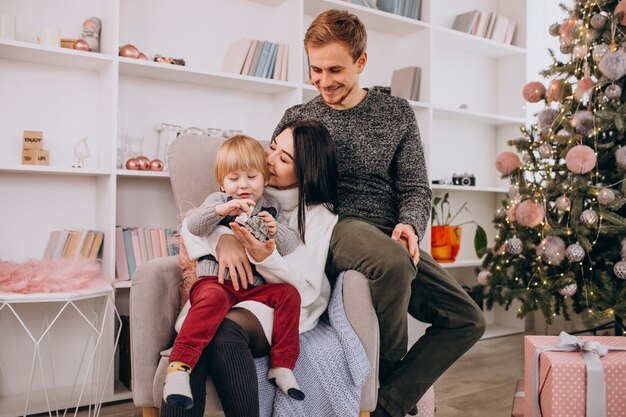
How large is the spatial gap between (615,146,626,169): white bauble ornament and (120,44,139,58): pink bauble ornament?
2.06m

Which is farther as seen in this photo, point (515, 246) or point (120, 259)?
point (515, 246)

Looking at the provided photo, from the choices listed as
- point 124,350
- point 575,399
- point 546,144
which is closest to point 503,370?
point 546,144

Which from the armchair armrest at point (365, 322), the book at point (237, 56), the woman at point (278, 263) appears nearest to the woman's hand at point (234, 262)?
the woman at point (278, 263)

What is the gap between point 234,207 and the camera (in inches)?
61.4

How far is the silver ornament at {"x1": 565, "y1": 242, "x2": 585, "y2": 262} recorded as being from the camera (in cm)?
273

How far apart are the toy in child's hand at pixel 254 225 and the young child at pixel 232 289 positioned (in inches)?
0.9

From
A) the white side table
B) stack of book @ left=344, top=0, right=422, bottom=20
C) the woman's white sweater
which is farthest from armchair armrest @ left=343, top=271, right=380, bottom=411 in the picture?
stack of book @ left=344, top=0, right=422, bottom=20

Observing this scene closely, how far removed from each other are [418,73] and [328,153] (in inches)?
75.3

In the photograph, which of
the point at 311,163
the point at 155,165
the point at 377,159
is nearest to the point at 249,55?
the point at 155,165

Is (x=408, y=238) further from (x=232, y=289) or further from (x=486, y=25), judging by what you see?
(x=486, y=25)

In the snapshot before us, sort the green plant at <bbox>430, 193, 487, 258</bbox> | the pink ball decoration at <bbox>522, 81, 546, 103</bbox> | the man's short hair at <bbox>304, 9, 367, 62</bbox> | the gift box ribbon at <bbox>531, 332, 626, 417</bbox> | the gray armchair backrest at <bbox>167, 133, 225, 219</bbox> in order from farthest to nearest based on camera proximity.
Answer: the green plant at <bbox>430, 193, 487, 258</bbox> → the pink ball decoration at <bbox>522, 81, 546, 103</bbox> → the gray armchair backrest at <bbox>167, 133, 225, 219</bbox> → the man's short hair at <bbox>304, 9, 367, 62</bbox> → the gift box ribbon at <bbox>531, 332, 626, 417</bbox>

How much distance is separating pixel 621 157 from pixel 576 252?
44cm

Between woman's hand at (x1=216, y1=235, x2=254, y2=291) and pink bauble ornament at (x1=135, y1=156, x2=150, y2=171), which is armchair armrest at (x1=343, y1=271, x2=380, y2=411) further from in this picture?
pink bauble ornament at (x1=135, y1=156, x2=150, y2=171)

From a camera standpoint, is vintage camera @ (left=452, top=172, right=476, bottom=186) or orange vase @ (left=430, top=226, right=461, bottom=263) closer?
orange vase @ (left=430, top=226, right=461, bottom=263)
